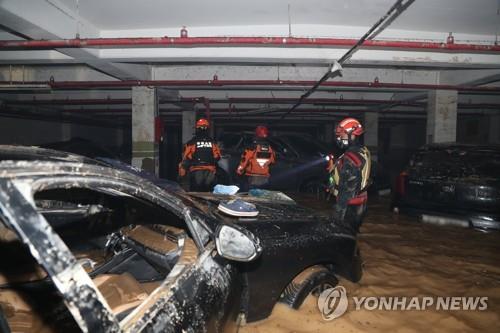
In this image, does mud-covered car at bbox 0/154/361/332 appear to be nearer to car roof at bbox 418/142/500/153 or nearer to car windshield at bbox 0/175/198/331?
car windshield at bbox 0/175/198/331

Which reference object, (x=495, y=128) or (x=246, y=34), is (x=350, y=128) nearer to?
(x=246, y=34)

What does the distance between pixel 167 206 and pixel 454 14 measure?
5.61 meters

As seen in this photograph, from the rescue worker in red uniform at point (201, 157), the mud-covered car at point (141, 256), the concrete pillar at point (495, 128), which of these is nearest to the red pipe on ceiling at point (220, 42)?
the rescue worker in red uniform at point (201, 157)

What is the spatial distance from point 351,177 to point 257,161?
306cm

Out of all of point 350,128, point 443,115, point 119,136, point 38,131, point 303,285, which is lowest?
point 303,285

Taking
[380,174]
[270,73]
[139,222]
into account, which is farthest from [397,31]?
[139,222]

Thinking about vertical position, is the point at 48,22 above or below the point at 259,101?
above

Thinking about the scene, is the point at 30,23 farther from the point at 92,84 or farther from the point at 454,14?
the point at 454,14

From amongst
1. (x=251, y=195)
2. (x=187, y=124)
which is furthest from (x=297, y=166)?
(x=187, y=124)

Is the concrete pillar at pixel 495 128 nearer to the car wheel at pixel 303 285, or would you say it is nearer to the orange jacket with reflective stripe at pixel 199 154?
the orange jacket with reflective stripe at pixel 199 154

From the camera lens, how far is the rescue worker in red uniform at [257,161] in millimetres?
6625

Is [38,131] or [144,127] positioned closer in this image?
[144,127]

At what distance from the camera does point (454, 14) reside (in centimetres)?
500

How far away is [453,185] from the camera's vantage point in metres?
5.05
